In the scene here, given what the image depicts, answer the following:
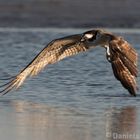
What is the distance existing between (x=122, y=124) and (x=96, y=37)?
1.83 meters

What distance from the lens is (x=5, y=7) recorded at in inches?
879

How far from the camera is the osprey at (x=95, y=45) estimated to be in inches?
389

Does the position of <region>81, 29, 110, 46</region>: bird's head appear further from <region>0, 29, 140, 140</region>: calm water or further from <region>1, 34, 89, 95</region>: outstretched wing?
<region>0, 29, 140, 140</region>: calm water

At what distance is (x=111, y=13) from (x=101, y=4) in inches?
40.3

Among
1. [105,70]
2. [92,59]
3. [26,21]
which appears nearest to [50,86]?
[105,70]

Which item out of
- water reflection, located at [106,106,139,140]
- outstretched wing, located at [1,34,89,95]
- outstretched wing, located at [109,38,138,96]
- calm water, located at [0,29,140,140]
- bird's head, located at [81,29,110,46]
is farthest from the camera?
outstretched wing, located at [1,34,89,95]

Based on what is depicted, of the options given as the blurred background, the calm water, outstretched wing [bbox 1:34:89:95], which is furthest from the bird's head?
the blurred background

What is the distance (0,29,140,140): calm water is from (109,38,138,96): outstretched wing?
1.08 feet

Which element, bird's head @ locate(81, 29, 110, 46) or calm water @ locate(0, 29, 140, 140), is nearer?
calm water @ locate(0, 29, 140, 140)

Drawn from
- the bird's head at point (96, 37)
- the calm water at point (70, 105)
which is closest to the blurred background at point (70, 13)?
the calm water at point (70, 105)

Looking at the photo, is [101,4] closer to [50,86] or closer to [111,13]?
[111,13]

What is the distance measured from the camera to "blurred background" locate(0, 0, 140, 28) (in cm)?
2041

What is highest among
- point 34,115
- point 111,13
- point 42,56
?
point 111,13

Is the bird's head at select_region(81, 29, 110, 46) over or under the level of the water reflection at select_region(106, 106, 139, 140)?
→ over
